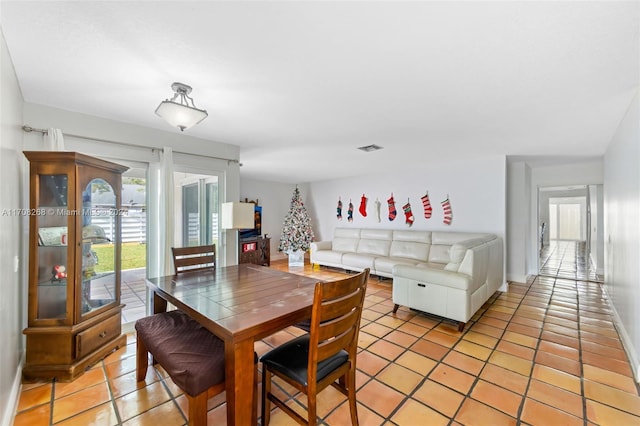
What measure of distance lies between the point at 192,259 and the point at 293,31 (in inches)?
88.4

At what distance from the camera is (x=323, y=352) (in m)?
1.42

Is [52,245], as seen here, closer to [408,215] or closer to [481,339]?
[481,339]

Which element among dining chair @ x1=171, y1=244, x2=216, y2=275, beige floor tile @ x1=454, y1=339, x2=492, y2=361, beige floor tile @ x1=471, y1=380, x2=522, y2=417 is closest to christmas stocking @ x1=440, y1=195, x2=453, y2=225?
beige floor tile @ x1=454, y1=339, x2=492, y2=361

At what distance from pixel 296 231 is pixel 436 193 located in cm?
340

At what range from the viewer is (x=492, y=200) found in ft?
15.2

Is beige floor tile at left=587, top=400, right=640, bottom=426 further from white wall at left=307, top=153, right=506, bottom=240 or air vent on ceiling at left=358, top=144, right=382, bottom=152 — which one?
air vent on ceiling at left=358, top=144, right=382, bottom=152

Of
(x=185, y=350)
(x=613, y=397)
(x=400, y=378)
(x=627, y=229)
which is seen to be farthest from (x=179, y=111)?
(x=627, y=229)

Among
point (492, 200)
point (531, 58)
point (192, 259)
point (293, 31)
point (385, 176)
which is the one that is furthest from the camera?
point (385, 176)

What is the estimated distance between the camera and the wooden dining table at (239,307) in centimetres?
134

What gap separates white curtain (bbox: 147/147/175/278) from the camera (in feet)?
10.3

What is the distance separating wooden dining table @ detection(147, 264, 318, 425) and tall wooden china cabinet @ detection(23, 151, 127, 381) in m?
0.56

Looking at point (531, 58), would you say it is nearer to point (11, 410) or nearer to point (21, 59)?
point (21, 59)

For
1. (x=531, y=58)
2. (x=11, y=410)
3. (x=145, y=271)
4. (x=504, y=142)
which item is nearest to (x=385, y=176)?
(x=504, y=142)

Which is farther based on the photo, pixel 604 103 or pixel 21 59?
pixel 604 103
